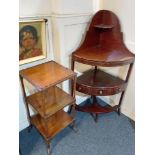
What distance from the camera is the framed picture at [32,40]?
4.90 ft

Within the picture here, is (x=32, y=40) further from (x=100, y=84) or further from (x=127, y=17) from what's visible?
(x=127, y=17)

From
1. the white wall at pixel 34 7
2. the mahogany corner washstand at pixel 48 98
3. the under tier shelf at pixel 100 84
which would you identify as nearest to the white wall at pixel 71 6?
the white wall at pixel 34 7

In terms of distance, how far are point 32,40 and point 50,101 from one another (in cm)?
55

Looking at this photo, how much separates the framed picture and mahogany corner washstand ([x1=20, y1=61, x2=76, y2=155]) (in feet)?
0.32

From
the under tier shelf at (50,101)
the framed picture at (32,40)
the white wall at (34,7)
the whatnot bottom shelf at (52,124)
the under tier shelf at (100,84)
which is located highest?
the white wall at (34,7)

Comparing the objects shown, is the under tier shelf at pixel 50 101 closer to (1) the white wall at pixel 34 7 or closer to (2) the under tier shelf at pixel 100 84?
(2) the under tier shelf at pixel 100 84

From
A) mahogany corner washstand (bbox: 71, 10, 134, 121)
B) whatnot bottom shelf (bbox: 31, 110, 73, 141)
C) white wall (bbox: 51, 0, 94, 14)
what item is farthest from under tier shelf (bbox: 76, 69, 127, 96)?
white wall (bbox: 51, 0, 94, 14)

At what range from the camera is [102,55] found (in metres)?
1.70

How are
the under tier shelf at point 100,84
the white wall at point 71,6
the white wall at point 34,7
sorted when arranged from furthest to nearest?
the under tier shelf at point 100,84
the white wall at point 71,6
the white wall at point 34,7

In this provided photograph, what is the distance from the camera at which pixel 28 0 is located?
1.43 meters

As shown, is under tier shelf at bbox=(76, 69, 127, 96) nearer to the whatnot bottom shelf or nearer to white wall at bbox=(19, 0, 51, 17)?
the whatnot bottom shelf

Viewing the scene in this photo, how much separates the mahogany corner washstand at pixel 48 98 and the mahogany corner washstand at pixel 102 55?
22 centimetres

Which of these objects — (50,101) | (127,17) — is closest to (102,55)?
(127,17)

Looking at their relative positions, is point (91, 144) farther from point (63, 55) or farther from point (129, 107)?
point (63, 55)
